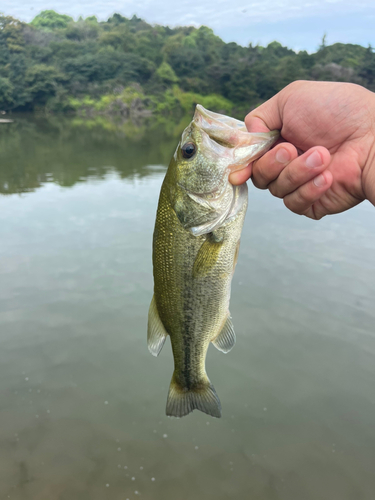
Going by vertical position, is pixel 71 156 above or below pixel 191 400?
below

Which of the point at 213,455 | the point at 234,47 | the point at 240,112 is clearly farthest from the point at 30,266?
the point at 234,47

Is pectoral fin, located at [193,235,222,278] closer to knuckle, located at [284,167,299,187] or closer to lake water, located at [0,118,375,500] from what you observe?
knuckle, located at [284,167,299,187]

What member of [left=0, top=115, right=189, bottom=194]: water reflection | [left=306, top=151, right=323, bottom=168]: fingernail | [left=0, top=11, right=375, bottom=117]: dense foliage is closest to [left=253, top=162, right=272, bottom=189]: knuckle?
[left=306, top=151, right=323, bottom=168]: fingernail

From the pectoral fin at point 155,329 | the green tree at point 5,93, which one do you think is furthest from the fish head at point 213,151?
the green tree at point 5,93

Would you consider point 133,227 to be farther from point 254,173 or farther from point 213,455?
point 254,173

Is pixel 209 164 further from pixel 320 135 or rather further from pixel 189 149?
pixel 320 135

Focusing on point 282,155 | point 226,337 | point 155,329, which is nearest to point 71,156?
point 155,329
